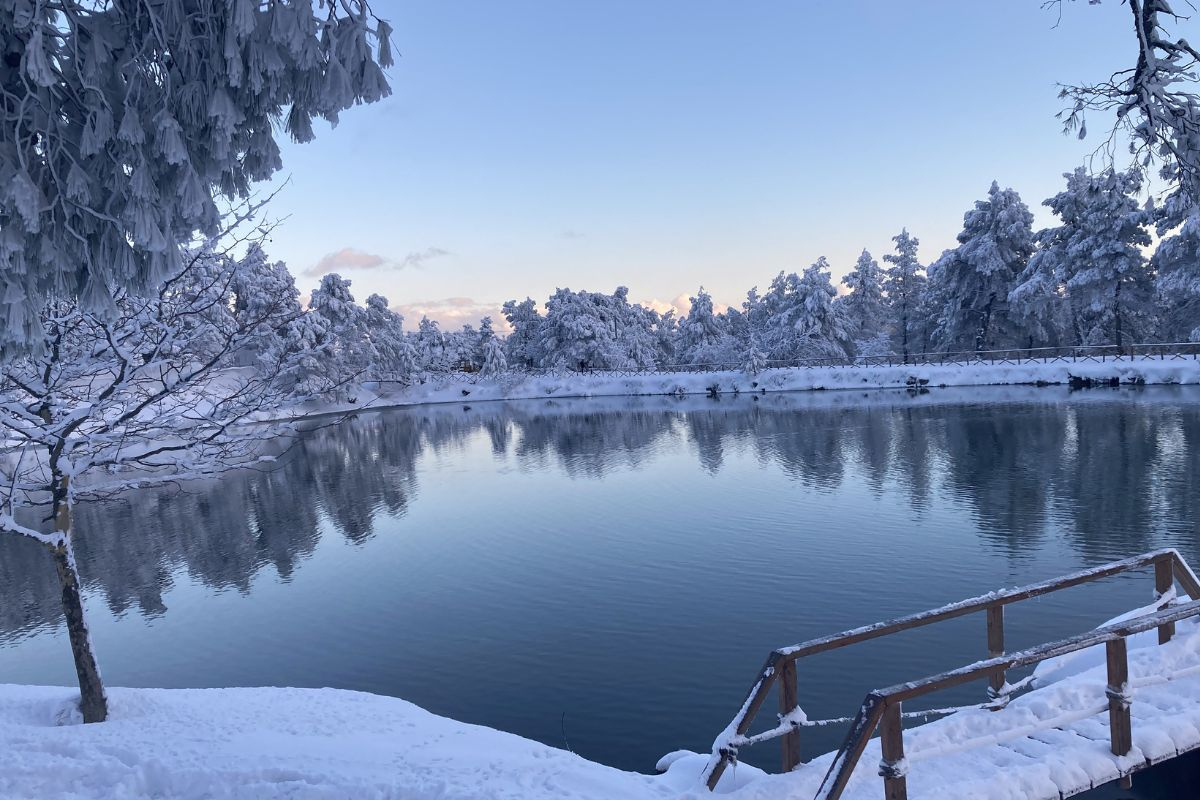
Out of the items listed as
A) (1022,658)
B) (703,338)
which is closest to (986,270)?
(703,338)

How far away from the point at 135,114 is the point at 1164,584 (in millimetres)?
10361

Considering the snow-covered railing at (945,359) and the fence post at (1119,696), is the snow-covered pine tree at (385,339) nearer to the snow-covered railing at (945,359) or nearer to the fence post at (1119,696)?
the snow-covered railing at (945,359)

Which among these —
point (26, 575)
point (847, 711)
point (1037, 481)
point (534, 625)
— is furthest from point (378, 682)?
point (1037, 481)

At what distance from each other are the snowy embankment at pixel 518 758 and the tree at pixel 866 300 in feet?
279

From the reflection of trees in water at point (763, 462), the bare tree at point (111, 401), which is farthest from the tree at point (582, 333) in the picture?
the bare tree at point (111, 401)

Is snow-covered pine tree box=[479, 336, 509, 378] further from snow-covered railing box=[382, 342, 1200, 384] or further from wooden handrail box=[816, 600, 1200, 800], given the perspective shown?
wooden handrail box=[816, 600, 1200, 800]

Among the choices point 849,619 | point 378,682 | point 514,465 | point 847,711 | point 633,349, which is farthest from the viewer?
point 633,349

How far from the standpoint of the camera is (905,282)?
80625 millimetres

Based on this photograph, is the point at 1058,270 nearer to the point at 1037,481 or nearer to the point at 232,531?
the point at 1037,481

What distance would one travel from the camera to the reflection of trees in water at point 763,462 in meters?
19.5

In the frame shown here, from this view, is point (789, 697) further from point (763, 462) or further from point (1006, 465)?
point (763, 462)

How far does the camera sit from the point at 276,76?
529 cm

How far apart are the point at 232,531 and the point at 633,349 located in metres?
74.1

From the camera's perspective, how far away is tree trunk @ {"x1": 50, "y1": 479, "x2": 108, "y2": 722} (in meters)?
8.99
